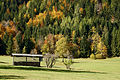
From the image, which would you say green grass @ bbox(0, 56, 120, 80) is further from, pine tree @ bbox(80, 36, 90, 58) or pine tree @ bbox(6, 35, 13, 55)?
pine tree @ bbox(80, 36, 90, 58)

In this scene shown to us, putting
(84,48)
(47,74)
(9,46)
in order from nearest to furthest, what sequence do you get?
(47,74)
(9,46)
(84,48)

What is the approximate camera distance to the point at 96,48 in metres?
141

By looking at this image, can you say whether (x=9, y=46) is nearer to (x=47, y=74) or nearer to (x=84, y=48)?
(x=84, y=48)

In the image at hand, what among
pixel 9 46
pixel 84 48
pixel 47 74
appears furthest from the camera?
pixel 84 48

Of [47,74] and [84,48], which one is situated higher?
[84,48]

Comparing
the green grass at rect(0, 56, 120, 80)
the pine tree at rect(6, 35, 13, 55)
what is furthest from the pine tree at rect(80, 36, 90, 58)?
the green grass at rect(0, 56, 120, 80)

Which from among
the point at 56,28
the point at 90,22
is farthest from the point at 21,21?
the point at 90,22

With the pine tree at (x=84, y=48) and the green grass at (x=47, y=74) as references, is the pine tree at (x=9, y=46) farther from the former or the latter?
the green grass at (x=47, y=74)

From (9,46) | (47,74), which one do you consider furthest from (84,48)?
(47,74)

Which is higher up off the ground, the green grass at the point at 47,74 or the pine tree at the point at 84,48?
the pine tree at the point at 84,48

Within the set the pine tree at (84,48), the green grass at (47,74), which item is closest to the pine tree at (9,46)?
the pine tree at (84,48)

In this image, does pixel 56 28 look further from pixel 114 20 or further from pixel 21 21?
pixel 114 20

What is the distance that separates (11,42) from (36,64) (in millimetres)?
76807

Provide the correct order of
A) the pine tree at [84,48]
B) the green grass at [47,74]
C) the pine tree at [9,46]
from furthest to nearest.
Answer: the pine tree at [84,48], the pine tree at [9,46], the green grass at [47,74]
